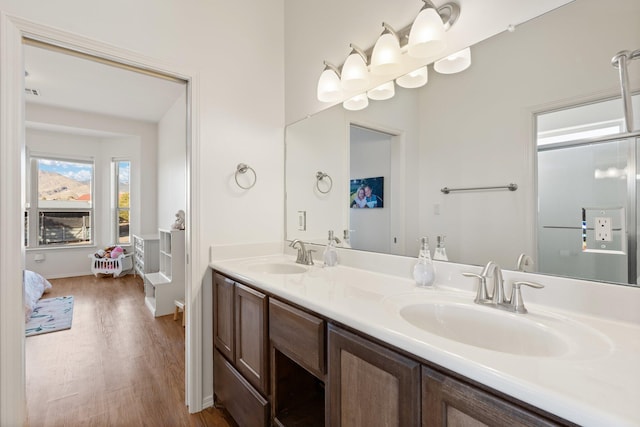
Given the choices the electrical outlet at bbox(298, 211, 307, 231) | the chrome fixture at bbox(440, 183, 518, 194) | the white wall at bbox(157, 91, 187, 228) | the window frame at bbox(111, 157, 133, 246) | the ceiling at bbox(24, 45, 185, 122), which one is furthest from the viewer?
the window frame at bbox(111, 157, 133, 246)

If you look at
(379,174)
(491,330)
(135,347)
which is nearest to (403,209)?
(379,174)

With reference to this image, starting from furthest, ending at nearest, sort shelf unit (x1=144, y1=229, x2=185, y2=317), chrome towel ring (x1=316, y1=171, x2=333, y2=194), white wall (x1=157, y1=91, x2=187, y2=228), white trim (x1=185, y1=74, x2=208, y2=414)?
white wall (x1=157, y1=91, x2=187, y2=228), shelf unit (x1=144, y1=229, x2=185, y2=317), chrome towel ring (x1=316, y1=171, x2=333, y2=194), white trim (x1=185, y1=74, x2=208, y2=414)

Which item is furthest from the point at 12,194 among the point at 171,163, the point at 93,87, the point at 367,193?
the point at 171,163

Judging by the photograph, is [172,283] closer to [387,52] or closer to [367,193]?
[367,193]

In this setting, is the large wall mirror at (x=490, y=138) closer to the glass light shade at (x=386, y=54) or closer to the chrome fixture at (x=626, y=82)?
the chrome fixture at (x=626, y=82)

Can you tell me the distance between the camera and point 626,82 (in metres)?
0.83

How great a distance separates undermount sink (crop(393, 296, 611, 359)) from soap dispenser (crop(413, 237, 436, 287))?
0.58 feet

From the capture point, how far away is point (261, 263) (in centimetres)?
188

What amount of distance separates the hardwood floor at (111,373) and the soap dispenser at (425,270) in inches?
55.9

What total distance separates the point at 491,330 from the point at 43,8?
231cm

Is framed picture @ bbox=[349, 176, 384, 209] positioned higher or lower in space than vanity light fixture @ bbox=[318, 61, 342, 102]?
lower

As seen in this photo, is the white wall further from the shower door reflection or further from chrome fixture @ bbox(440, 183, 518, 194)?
the shower door reflection

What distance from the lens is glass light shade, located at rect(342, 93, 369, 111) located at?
5.40ft

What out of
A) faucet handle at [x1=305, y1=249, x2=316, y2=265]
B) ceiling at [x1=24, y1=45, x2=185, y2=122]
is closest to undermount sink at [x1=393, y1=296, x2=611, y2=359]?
faucet handle at [x1=305, y1=249, x2=316, y2=265]
